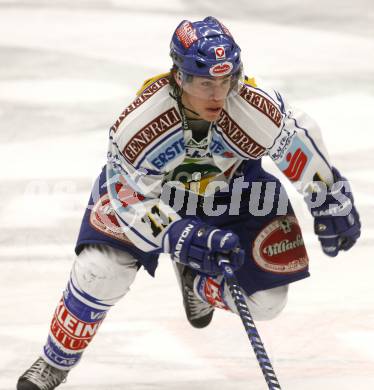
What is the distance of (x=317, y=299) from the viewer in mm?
5652

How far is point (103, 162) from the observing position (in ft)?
23.4

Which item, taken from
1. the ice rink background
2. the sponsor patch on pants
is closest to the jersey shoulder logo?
the sponsor patch on pants

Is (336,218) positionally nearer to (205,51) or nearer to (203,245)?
(203,245)

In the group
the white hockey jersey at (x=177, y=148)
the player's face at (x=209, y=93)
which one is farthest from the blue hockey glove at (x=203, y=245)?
the player's face at (x=209, y=93)

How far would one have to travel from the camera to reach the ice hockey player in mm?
4418

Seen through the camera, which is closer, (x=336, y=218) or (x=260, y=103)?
(x=260, y=103)

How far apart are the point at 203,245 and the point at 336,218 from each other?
0.67 meters

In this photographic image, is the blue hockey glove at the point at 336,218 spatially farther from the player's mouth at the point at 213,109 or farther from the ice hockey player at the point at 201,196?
the player's mouth at the point at 213,109

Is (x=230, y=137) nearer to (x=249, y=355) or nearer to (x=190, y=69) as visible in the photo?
(x=190, y=69)

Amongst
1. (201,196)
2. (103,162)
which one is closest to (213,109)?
(201,196)

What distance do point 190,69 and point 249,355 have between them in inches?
54.1

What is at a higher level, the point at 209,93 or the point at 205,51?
the point at 205,51

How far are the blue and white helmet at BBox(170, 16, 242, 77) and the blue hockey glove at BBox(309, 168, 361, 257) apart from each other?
27.2 inches

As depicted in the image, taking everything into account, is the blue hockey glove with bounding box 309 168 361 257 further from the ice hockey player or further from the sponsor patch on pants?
the sponsor patch on pants
